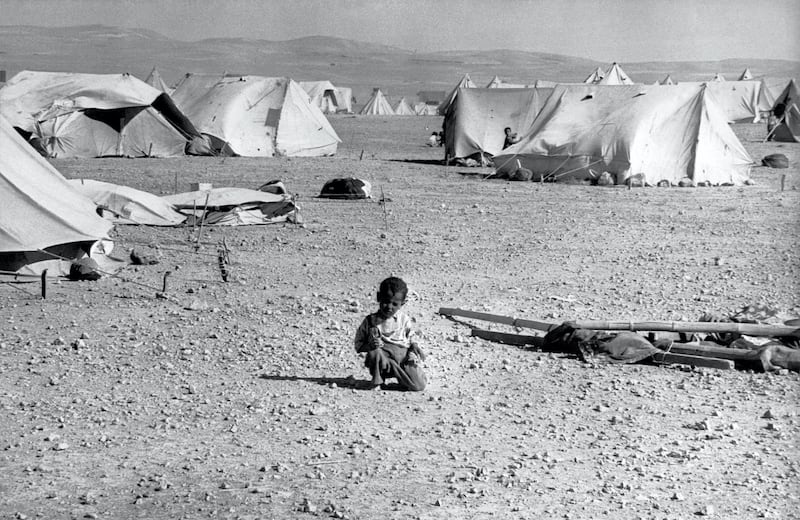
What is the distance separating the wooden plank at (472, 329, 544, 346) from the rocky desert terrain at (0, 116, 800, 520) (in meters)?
0.09

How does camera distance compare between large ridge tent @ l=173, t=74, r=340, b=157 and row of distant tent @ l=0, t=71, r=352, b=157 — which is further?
large ridge tent @ l=173, t=74, r=340, b=157

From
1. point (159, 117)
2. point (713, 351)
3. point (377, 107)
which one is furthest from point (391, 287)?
point (377, 107)

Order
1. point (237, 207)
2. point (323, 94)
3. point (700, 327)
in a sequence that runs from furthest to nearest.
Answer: point (323, 94)
point (237, 207)
point (700, 327)

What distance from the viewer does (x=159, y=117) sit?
2311 centimetres

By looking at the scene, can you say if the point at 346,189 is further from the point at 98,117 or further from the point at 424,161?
the point at 98,117

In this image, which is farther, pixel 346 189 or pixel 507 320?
pixel 346 189

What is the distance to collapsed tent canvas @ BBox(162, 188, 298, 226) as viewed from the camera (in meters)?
12.8

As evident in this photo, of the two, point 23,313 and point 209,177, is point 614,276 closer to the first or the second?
point 23,313

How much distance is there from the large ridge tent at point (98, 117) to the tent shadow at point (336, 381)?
1636 cm

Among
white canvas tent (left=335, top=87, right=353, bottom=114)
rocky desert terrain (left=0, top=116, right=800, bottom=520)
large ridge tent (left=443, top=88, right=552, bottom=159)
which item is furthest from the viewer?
white canvas tent (left=335, top=87, right=353, bottom=114)

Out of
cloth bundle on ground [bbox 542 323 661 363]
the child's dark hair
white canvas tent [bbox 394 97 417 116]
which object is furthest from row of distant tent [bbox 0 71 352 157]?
white canvas tent [bbox 394 97 417 116]

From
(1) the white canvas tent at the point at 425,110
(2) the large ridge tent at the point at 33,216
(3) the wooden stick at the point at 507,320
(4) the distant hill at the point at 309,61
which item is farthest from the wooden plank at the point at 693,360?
(4) the distant hill at the point at 309,61

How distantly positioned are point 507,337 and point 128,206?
6531 millimetres

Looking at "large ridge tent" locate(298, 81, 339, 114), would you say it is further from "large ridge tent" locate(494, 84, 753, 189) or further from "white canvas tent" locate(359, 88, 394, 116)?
"large ridge tent" locate(494, 84, 753, 189)
